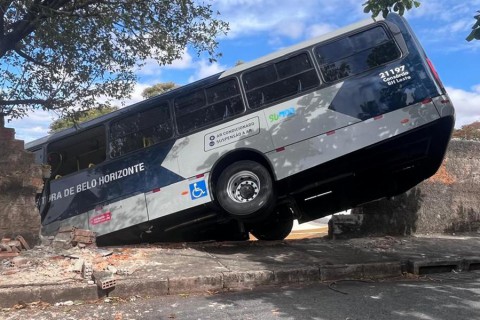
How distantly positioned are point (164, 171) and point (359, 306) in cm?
400

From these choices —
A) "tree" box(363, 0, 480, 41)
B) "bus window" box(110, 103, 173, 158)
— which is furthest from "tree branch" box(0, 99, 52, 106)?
"tree" box(363, 0, 480, 41)

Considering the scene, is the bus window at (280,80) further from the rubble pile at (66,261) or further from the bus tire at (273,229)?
the rubble pile at (66,261)

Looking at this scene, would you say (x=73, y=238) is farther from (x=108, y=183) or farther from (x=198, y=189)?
(x=198, y=189)

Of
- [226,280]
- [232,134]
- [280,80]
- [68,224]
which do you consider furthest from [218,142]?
[68,224]

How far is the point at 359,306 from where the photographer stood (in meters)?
4.81

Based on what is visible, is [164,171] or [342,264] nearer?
[342,264]

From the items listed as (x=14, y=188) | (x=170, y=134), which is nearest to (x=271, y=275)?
(x=170, y=134)

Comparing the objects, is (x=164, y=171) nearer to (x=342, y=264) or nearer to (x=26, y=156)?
(x=26, y=156)

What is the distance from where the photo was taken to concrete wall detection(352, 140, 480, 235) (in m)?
9.09

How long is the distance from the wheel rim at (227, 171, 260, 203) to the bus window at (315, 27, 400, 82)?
6.38ft

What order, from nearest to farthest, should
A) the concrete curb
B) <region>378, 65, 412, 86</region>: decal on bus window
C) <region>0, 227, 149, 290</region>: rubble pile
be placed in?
the concrete curb
<region>0, 227, 149, 290</region>: rubble pile
<region>378, 65, 412, 86</region>: decal on bus window

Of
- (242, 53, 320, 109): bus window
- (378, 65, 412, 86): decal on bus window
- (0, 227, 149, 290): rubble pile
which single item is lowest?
(0, 227, 149, 290): rubble pile

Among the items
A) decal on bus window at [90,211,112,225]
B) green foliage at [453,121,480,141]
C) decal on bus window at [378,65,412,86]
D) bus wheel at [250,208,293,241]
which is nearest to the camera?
decal on bus window at [378,65,412,86]

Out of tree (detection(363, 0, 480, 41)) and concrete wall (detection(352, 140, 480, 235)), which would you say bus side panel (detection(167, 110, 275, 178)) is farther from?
concrete wall (detection(352, 140, 480, 235))
